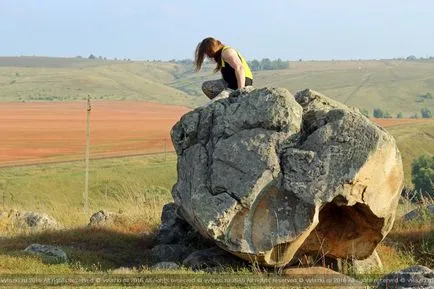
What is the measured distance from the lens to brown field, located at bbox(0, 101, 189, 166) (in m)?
65.0

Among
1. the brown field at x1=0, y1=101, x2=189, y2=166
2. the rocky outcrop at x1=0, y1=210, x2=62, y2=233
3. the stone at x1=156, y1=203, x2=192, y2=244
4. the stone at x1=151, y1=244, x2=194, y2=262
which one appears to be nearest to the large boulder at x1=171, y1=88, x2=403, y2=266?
the stone at x1=151, y1=244, x2=194, y2=262

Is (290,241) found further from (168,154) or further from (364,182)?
(168,154)

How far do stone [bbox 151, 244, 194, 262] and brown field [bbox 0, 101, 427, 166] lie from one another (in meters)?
46.3

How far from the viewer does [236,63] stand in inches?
456

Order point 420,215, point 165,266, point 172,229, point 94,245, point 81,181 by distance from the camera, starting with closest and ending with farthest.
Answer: point 165,266 → point 94,245 → point 172,229 → point 420,215 → point 81,181

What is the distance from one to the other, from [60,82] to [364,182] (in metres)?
189

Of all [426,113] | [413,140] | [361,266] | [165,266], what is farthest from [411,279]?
[426,113]

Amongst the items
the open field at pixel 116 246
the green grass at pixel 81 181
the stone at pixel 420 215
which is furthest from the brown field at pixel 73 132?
the stone at pixel 420 215

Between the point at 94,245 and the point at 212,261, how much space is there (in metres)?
3.14

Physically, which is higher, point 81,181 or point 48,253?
point 48,253

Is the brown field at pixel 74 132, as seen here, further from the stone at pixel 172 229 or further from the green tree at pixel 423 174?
the stone at pixel 172 229

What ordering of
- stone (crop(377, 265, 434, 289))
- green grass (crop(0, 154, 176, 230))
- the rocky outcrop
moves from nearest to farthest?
stone (crop(377, 265, 434, 289)) < the rocky outcrop < green grass (crop(0, 154, 176, 230))

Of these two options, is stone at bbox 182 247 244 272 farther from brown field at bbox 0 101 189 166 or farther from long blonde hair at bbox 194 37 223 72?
brown field at bbox 0 101 189 166

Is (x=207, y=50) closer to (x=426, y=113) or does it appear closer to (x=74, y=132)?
(x=74, y=132)
